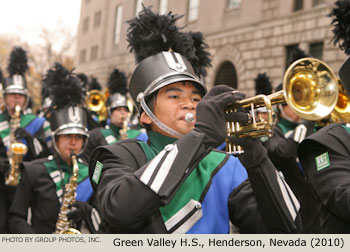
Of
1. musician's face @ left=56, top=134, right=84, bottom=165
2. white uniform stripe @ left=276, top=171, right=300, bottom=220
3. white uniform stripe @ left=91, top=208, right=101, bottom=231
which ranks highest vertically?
white uniform stripe @ left=276, top=171, right=300, bottom=220

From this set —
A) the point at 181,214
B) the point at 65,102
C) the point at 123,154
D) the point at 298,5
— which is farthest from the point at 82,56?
the point at 298,5

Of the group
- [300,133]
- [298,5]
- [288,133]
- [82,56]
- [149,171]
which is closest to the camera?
[149,171]

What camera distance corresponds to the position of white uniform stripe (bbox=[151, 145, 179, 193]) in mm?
2172

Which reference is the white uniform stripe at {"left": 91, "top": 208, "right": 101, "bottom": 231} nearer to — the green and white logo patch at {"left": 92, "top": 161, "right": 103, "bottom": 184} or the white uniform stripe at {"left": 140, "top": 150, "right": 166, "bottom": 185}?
the green and white logo patch at {"left": 92, "top": 161, "right": 103, "bottom": 184}

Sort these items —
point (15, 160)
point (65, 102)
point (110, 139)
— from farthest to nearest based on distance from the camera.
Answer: point (110, 139) → point (15, 160) → point (65, 102)

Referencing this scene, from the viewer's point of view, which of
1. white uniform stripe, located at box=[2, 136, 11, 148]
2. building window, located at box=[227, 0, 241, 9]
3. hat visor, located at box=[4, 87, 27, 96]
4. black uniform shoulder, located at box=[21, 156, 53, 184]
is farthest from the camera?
building window, located at box=[227, 0, 241, 9]

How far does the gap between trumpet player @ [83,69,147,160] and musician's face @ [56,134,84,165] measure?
7.11 feet

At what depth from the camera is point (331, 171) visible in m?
3.14

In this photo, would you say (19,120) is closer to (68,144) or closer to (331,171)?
(68,144)

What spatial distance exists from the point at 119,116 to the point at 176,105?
6.27 meters

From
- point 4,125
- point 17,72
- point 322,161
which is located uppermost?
point 17,72

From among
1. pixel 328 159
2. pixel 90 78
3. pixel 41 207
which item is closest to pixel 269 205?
pixel 328 159

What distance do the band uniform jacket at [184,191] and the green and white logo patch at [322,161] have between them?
2.67ft

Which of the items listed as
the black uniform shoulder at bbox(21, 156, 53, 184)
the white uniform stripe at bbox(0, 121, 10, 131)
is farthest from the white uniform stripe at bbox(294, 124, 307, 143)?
the white uniform stripe at bbox(0, 121, 10, 131)
